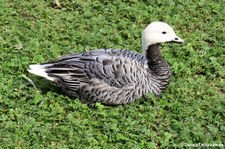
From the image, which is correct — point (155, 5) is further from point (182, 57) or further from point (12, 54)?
point (12, 54)

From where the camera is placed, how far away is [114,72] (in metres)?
5.72

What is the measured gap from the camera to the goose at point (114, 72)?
5742mm

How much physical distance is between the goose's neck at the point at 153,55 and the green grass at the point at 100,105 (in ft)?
1.50

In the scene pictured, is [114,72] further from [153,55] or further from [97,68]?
[153,55]

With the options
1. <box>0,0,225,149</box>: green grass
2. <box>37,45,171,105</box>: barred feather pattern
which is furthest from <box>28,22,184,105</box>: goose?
<box>0,0,225,149</box>: green grass

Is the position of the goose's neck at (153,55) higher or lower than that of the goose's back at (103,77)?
higher

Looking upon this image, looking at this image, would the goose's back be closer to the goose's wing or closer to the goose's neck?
the goose's wing

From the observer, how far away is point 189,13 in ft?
26.5

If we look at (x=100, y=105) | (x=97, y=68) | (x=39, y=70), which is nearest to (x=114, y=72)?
(x=97, y=68)

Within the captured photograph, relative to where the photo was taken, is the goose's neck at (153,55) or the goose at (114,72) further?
the goose's neck at (153,55)

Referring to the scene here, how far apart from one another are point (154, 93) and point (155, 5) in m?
2.73

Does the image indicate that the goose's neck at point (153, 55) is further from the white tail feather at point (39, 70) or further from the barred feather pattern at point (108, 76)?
the white tail feather at point (39, 70)

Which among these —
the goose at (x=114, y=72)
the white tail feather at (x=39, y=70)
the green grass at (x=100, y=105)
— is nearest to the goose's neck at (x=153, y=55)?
the goose at (x=114, y=72)

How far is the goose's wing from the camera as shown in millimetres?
5723
